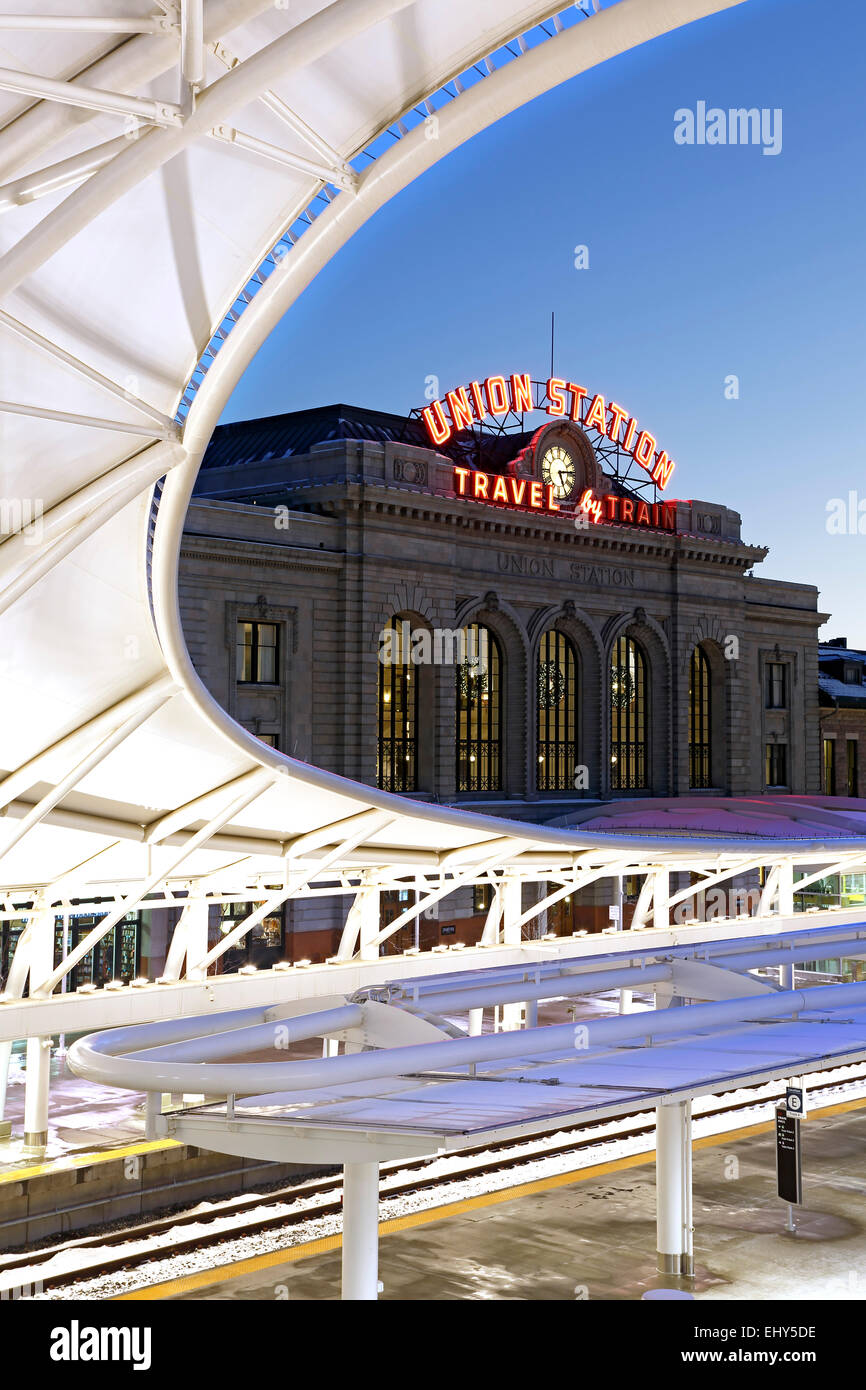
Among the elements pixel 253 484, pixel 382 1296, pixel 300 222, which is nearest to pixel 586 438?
pixel 253 484

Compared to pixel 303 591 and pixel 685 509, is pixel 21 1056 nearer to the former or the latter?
pixel 303 591

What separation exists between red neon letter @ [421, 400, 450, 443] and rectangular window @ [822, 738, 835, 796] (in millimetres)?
32793

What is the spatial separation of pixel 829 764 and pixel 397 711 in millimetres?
34102

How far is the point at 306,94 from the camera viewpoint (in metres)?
10.1

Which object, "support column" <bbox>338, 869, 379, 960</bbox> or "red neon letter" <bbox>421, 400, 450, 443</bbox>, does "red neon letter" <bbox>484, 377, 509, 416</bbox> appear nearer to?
"red neon letter" <bbox>421, 400, 450, 443</bbox>

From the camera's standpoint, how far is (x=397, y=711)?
177 ft

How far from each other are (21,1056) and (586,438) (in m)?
36.9

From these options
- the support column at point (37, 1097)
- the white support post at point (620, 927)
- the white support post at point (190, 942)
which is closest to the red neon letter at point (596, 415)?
the white support post at point (620, 927)

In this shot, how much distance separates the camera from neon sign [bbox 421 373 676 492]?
5681 cm

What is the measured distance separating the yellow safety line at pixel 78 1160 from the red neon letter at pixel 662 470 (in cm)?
4720

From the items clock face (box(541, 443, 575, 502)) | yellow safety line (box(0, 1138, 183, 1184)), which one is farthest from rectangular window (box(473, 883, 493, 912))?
yellow safety line (box(0, 1138, 183, 1184))

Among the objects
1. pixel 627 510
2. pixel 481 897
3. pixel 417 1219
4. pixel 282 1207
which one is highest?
pixel 627 510

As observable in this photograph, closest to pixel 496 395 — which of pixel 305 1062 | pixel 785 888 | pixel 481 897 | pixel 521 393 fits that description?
pixel 521 393

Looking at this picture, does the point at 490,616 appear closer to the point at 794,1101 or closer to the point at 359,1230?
the point at 794,1101
